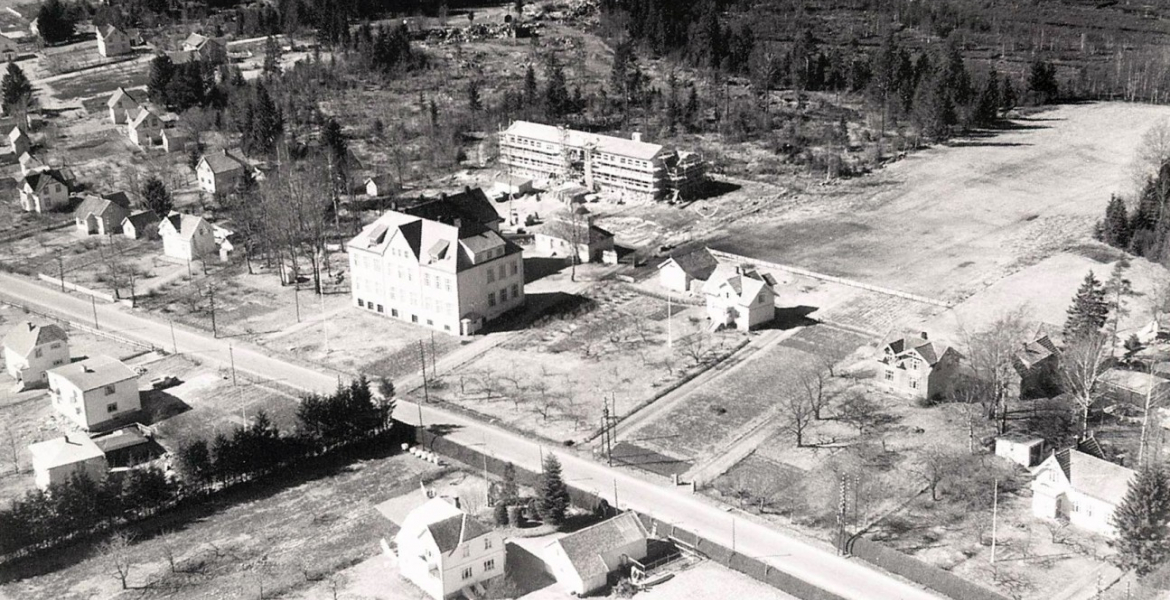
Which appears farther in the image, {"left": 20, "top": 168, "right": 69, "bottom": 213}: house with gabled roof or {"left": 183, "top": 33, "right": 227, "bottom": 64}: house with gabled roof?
{"left": 183, "top": 33, "right": 227, "bottom": 64}: house with gabled roof

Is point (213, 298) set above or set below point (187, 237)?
below

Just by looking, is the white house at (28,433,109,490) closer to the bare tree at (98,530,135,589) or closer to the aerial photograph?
the aerial photograph

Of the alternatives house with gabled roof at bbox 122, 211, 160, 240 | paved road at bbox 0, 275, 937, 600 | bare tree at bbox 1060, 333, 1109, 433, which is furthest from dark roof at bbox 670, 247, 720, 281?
house with gabled roof at bbox 122, 211, 160, 240

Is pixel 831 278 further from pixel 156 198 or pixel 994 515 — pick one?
pixel 156 198

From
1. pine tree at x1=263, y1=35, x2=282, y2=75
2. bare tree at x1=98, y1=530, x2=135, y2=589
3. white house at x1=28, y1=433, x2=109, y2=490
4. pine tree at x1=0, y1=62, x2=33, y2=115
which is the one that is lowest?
bare tree at x1=98, y1=530, x2=135, y2=589

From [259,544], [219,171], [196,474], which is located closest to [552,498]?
[259,544]

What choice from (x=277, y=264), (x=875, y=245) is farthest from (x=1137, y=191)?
(x=277, y=264)

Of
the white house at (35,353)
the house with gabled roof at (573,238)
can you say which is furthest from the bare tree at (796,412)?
the white house at (35,353)
